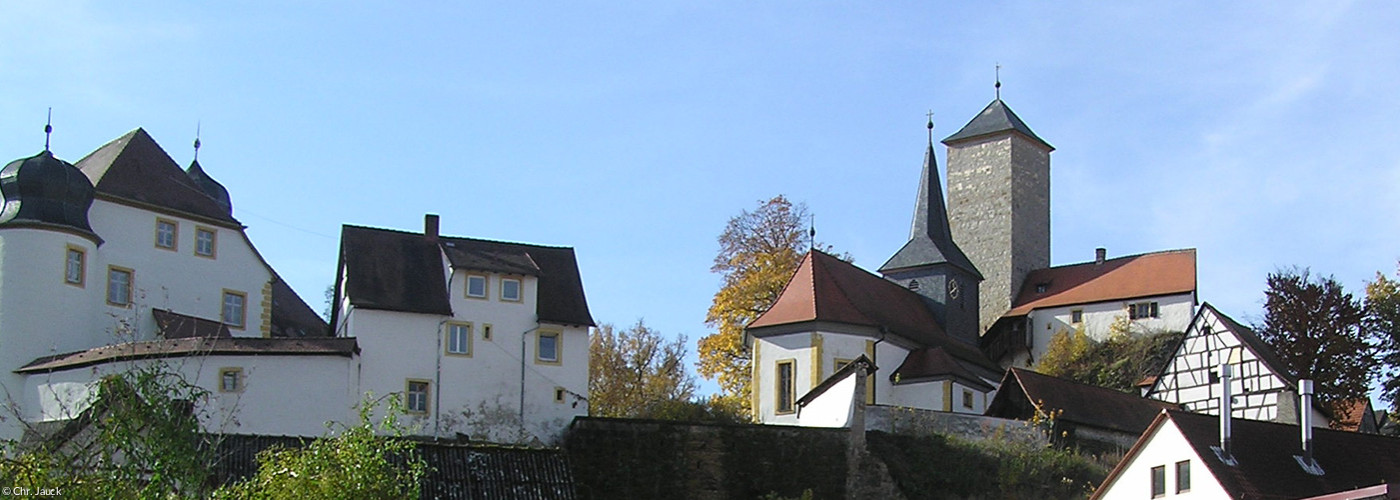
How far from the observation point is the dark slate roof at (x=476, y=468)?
31375mm

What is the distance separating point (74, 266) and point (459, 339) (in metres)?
8.13

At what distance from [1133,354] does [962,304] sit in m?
4.89

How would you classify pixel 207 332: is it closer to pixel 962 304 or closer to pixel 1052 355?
pixel 962 304

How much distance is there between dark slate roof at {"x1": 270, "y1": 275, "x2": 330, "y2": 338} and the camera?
46.7 metres

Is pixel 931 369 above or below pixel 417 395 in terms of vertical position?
above

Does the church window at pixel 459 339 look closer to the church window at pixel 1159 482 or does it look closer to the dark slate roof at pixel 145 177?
the dark slate roof at pixel 145 177

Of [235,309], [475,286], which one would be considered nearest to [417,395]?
[475,286]

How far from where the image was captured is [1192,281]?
54781 mm

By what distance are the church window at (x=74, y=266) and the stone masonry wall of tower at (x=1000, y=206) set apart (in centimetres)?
2812

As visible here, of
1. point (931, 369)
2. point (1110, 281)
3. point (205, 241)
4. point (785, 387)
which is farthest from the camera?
point (1110, 281)

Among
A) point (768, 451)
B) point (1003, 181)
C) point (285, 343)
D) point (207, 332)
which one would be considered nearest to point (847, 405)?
point (768, 451)

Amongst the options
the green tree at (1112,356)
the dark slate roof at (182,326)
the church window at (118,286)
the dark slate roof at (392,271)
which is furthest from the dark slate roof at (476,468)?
the green tree at (1112,356)

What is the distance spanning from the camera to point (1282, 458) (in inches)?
1258

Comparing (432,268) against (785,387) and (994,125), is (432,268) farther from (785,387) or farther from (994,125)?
(994,125)
